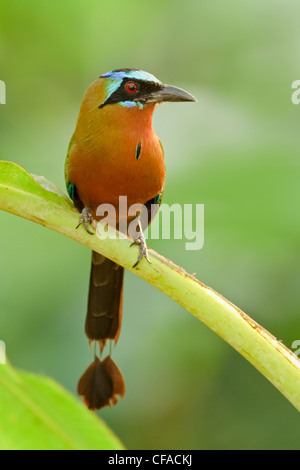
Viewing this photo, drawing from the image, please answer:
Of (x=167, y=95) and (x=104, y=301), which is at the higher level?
(x=167, y=95)

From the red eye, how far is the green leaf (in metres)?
1.00

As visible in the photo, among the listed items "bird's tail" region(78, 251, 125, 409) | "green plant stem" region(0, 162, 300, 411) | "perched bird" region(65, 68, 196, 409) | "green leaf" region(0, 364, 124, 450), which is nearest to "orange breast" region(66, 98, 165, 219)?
"perched bird" region(65, 68, 196, 409)

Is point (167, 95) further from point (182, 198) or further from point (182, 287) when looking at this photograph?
point (182, 287)

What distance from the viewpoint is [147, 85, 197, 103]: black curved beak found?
5.64ft

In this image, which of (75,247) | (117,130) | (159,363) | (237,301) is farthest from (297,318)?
(117,130)

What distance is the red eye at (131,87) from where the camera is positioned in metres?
1.72

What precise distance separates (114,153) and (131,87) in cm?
21

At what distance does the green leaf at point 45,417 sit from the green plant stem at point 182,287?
9.9 inches

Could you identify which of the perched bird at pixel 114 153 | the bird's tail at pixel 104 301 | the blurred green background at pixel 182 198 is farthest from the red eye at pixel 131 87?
the bird's tail at pixel 104 301

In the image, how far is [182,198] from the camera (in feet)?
6.71

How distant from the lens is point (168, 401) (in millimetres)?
2328

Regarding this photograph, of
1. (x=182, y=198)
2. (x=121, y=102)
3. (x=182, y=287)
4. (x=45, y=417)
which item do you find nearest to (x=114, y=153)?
(x=121, y=102)

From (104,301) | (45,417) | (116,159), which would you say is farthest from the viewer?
(104,301)
